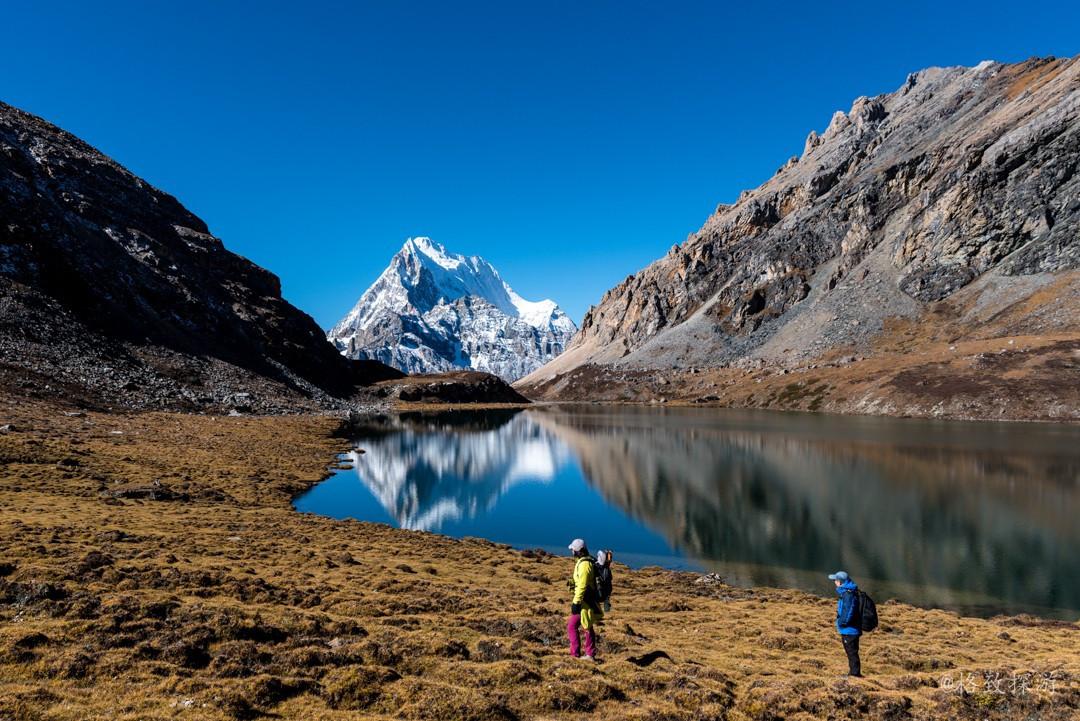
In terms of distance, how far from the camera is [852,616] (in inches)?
626

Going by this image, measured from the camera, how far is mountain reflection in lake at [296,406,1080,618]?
31125 millimetres

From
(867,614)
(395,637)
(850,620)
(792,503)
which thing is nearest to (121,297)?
(792,503)

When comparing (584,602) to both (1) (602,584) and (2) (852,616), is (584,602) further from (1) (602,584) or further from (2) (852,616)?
(2) (852,616)

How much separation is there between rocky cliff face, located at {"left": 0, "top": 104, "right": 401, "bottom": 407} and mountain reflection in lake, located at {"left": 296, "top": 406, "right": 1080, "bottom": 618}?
141 ft

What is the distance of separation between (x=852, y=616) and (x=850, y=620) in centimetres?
13

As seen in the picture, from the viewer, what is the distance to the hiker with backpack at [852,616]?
15727 mm

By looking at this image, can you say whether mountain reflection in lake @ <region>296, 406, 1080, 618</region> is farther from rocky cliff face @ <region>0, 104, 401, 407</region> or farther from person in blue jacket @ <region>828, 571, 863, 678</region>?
rocky cliff face @ <region>0, 104, 401, 407</region>

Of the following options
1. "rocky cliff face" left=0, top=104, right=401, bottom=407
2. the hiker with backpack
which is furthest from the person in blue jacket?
"rocky cliff face" left=0, top=104, right=401, bottom=407

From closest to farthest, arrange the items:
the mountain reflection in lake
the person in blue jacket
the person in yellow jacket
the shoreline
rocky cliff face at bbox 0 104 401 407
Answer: the shoreline, the person in yellow jacket, the person in blue jacket, the mountain reflection in lake, rocky cliff face at bbox 0 104 401 407

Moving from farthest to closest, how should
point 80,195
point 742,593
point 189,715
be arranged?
1. point 80,195
2. point 742,593
3. point 189,715

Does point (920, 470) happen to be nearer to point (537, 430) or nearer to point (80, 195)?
point (537, 430)

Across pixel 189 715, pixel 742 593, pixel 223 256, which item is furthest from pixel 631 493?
Answer: pixel 223 256

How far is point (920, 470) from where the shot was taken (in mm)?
56344

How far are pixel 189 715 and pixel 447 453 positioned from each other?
71701 mm
